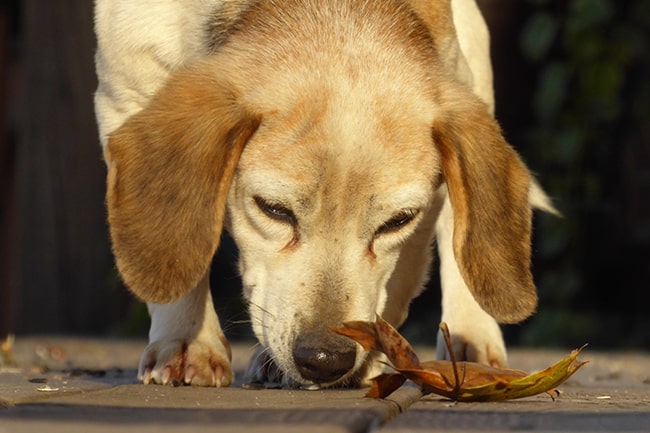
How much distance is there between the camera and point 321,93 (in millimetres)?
3289

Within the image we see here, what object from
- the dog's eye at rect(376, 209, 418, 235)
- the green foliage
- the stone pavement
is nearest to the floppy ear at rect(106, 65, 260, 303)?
the stone pavement

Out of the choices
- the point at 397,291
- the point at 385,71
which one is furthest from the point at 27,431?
the point at 397,291

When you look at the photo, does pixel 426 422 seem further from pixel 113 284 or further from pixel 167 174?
pixel 113 284

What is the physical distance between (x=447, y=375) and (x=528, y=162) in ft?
17.2

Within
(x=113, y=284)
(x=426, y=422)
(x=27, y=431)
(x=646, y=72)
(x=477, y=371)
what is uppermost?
(x=27, y=431)

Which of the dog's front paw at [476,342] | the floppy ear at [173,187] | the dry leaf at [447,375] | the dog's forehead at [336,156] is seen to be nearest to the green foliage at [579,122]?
the dog's front paw at [476,342]

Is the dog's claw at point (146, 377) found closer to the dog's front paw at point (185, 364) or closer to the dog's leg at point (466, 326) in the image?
the dog's front paw at point (185, 364)

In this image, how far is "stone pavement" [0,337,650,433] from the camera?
6.82 ft

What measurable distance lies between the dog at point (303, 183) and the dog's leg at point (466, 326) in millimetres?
443

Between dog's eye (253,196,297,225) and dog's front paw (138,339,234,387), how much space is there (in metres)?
0.45

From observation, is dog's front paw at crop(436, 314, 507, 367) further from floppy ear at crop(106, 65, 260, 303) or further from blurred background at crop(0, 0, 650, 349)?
blurred background at crop(0, 0, 650, 349)

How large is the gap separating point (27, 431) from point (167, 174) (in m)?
1.40

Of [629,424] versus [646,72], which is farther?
[646,72]

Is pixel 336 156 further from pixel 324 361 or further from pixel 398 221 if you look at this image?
pixel 324 361
